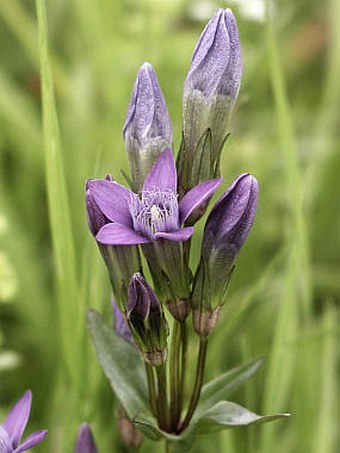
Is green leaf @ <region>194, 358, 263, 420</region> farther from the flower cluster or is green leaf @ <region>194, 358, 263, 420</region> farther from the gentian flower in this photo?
the gentian flower

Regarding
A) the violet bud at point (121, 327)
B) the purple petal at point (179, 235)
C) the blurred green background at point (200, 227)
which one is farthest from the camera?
the blurred green background at point (200, 227)

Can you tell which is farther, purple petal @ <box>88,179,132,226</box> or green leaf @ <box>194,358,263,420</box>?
green leaf @ <box>194,358,263,420</box>

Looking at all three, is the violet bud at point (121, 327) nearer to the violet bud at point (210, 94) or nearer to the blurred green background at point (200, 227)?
the blurred green background at point (200, 227)

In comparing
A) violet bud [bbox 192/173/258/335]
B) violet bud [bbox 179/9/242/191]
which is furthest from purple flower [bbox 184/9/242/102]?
violet bud [bbox 192/173/258/335]

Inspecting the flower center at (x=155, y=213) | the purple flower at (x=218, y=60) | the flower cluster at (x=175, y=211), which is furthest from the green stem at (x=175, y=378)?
the purple flower at (x=218, y=60)

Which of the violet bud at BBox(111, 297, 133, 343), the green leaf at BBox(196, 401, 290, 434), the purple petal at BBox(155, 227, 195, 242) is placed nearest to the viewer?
the purple petal at BBox(155, 227, 195, 242)

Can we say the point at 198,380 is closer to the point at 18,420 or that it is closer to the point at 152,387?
the point at 152,387

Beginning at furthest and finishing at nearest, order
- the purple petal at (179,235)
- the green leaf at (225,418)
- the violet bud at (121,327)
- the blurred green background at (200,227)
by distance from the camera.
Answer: the blurred green background at (200,227) → the violet bud at (121,327) → the green leaf at (225,418) → the purple petal at (179,235)
